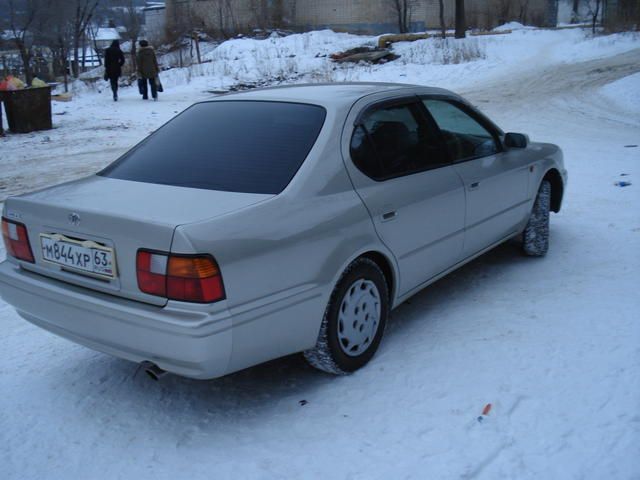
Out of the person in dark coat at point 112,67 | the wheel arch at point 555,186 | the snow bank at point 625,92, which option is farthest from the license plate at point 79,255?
the person in dark coat at point 112,67

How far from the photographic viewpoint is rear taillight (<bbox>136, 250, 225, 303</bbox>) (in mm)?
2824

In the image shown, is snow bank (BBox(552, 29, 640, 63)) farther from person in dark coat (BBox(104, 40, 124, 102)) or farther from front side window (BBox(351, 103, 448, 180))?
front side window (BBox(351, 103, 448, 180))

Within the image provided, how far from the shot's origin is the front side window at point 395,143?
12.3 feet

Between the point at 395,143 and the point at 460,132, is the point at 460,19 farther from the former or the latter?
the point at 395,143

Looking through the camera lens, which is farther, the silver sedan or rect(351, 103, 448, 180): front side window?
rect(351, 103, 448, 180): front side window

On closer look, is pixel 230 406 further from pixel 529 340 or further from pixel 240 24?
pixel 240 24

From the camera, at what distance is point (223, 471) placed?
9.43ft

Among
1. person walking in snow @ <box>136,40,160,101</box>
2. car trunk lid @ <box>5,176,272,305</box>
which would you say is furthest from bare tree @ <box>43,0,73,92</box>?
car trunk lid @ <box>5,176,272,305</box>

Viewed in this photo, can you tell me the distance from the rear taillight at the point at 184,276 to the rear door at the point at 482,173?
6.96 ft

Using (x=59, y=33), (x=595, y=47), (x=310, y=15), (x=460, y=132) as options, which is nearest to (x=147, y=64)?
(x=59, y=33)

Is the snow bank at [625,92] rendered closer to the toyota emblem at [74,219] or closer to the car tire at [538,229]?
the car tire at [538,229]

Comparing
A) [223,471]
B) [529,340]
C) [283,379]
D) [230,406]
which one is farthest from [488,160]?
[223,471]

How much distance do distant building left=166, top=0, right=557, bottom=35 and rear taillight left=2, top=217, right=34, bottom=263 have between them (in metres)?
37.1

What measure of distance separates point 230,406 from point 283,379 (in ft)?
1.25
